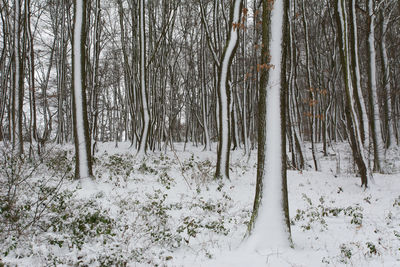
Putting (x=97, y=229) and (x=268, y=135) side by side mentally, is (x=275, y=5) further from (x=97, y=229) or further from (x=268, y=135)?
(x=97, y=229)

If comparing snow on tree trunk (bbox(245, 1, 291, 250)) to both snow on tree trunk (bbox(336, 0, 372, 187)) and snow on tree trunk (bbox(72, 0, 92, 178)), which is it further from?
snow on tree trunk (bbox(72, 0, 92, 178))

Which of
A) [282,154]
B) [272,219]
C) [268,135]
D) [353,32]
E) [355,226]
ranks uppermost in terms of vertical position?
[353,32]

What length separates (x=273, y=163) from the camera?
169 inches

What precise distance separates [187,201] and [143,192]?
133 centimetres

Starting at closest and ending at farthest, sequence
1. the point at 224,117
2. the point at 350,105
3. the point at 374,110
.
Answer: the point at 350,105
the point at 224,117
the point at 374,110

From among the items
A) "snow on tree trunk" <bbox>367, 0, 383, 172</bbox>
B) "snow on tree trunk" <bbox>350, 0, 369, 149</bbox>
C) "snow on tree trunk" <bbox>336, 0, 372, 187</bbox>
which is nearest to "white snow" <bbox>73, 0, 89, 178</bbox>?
"snow on tree trunk" <bbox>336, 0, 372, 187</bbox>

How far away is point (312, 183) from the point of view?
9.05 metres

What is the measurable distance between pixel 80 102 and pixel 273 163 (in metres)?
5.61

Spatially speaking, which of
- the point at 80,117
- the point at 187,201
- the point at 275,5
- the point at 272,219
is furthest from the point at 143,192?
the point at 275,5

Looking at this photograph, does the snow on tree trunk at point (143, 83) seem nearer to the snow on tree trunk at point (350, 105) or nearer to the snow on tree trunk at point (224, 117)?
the snow on tree trunk at point (224, 117)

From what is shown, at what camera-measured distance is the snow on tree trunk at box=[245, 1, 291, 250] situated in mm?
4148

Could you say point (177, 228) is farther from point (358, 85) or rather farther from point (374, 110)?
point (374, 110)

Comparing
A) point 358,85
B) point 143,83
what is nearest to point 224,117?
point 358,85

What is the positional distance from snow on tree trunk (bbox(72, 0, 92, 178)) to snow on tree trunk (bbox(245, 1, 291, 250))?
508 cm
